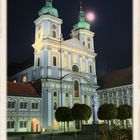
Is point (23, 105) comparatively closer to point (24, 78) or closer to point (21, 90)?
point (21, 90)

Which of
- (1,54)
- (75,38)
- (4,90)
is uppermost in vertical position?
(75,38)

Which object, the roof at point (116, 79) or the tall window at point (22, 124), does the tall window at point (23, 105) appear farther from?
the roof at point (116, 79)

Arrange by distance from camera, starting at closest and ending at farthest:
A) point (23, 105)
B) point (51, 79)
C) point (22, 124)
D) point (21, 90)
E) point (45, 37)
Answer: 1. point (22, 124)
2. point (23, 105)
3. point (21, 90)
4. point (51, 79)
5. point (45, 37)

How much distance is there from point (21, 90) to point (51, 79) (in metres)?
1.25

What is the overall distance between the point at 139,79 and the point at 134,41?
0.55 feet

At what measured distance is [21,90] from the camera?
9.96 m

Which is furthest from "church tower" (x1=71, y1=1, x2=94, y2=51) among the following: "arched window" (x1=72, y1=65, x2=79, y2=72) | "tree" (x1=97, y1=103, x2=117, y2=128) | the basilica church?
"tree" (x1=97, y1=103, x2=117, y2=128)

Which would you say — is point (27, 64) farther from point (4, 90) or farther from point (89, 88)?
point (4, 90)

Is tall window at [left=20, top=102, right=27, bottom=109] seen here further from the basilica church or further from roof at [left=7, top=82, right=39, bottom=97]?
roof at [left=7, top=82, right=39, bottom=97]

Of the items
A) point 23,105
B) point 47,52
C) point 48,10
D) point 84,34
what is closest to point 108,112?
point 23,105

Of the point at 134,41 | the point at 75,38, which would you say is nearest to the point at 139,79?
the point at 134,41

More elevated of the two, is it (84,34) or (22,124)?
(84,34)

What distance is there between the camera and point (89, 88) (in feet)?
38.3

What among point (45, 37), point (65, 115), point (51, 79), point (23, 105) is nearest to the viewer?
point (65, 115)
